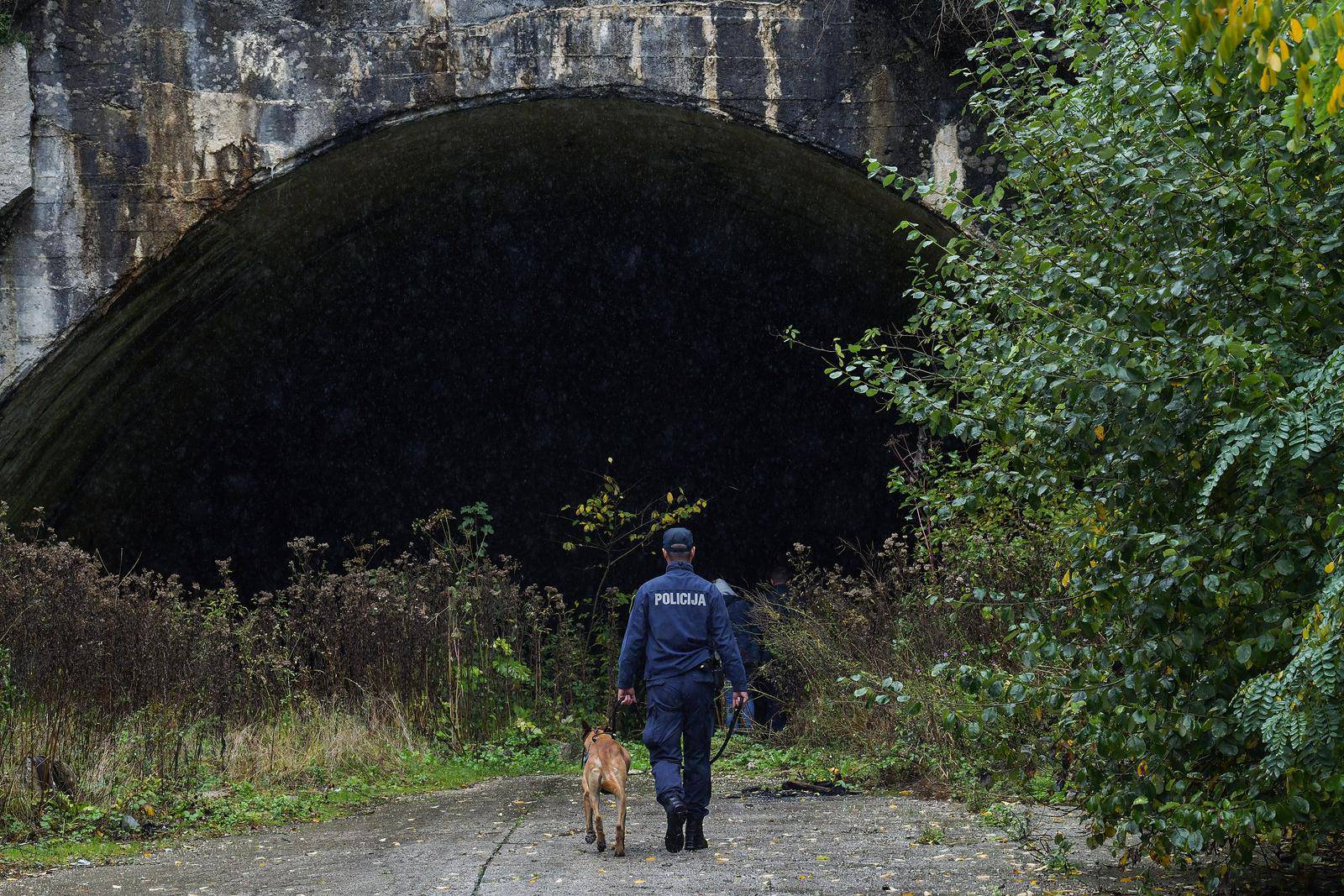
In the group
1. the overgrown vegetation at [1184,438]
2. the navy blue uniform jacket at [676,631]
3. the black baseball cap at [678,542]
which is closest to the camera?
the overgrown vegetation at [1184,438]

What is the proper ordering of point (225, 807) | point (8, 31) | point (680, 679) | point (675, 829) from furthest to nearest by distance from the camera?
point (8, 31), point (225, 807), point (680, 679), point (675, 829)

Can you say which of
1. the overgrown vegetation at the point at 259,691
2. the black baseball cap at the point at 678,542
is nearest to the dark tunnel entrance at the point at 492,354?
the overgrown vegetation at the point at 259,691

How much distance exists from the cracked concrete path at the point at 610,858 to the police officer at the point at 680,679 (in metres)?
0.27

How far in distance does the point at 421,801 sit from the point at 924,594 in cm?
353

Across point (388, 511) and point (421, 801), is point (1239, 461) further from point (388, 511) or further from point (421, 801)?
point (388, 511)

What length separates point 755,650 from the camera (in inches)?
437

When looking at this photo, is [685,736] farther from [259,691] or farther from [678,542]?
[259,691]

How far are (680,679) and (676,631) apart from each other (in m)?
0.23

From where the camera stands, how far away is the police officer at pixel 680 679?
585 centimetres

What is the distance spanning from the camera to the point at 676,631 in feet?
19.7

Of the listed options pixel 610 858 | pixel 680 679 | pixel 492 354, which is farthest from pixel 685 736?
pixel 492 354

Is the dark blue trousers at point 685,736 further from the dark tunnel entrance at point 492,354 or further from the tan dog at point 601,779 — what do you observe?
the dark tunnel entrance at point 492,354

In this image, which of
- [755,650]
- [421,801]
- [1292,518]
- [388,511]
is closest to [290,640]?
[421,801]

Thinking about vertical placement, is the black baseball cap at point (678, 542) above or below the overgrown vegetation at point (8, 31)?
below
